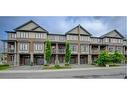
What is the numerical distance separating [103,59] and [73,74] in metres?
1.47

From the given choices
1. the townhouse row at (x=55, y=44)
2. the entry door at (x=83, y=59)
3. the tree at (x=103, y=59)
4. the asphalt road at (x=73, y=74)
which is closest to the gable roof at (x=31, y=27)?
the townhouse row at (x=55, y=44)

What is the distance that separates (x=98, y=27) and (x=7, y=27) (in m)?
3.71

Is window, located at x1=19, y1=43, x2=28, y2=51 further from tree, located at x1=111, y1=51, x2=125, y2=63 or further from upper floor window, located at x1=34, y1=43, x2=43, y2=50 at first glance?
tree, located at x1=111, y1=51, x2=125, y2=63

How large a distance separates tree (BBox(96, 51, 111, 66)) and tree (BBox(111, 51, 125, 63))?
21 centimetres

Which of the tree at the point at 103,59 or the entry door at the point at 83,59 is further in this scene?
the entry door at the point at 83,59

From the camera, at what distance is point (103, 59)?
8531 mm

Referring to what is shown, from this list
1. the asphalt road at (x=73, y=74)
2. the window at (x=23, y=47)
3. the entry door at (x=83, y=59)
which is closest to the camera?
the asphalt road at (x=73, y=74)

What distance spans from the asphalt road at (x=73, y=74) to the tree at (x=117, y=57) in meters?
0.39

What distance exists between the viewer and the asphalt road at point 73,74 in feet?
25.8

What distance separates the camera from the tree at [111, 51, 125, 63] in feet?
27.7

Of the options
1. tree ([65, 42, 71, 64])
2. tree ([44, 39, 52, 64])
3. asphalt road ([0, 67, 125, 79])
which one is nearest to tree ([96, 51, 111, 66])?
asphalt road ([0, 67, 125, 79])

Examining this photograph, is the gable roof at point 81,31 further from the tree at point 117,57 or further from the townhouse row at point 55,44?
the tree at point 117,57

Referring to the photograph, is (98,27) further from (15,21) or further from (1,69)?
(1,69)

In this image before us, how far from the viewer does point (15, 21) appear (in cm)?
805
